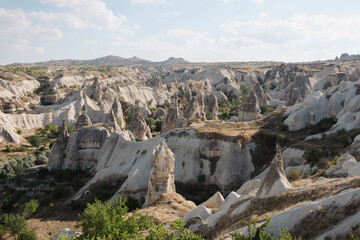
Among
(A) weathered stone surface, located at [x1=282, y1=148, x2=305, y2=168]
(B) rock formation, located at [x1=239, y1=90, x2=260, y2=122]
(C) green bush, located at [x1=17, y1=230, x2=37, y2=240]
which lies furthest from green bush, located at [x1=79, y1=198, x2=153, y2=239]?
(B) rock formation, located at [x1=239, y1=90, x2=260, y2=122]

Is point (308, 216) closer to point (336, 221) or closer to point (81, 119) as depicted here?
point (336, 221)

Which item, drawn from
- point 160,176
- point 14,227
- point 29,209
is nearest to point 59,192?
point 29,209

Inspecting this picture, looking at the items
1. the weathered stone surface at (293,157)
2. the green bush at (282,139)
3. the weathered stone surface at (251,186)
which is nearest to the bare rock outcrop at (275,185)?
the weathered stone surface at (251,186)

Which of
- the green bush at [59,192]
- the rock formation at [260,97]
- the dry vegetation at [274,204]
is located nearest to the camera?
the dry vegetation at [274,204]

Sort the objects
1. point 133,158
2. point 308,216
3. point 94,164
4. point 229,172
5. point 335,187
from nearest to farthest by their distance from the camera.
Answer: point 308,216 < point 335,187 < point 229,172 < point 133,158 < point 94,164

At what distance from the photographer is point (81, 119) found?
3634 centimetres

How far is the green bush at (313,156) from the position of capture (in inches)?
716

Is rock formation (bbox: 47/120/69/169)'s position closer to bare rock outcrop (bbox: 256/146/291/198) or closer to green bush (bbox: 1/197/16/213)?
green bush (bbox: 1/197/16/213)

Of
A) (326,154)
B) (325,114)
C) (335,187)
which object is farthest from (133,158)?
(335,187)

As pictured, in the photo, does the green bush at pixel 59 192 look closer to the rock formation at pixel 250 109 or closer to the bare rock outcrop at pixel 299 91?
the rock formation at pixel 250 109

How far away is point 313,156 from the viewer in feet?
60.5

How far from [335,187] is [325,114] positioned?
1944 cm

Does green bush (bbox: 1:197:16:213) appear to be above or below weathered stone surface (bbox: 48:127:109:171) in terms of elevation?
below

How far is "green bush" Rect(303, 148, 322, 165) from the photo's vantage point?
18.2 metres
